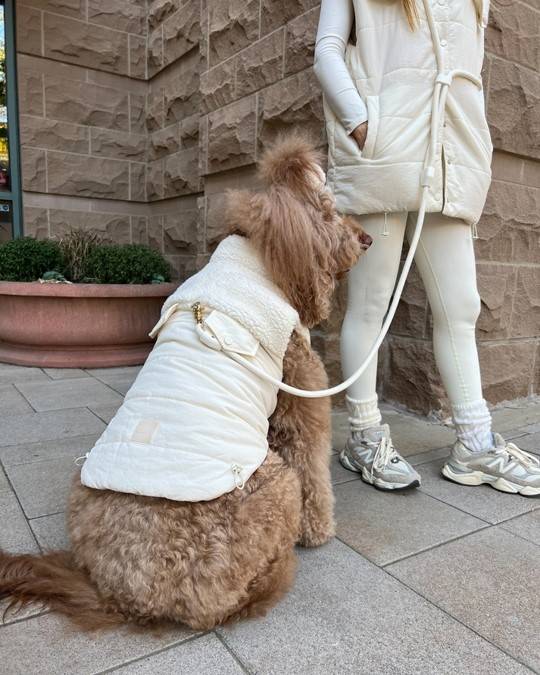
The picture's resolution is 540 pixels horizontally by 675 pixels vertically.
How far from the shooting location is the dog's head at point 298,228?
5.71 ft

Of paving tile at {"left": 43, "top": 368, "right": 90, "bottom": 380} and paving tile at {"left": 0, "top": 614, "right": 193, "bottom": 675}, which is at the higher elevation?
paving tile at {"left": 43, "top": 368, "right": 90, "bottom": 380}

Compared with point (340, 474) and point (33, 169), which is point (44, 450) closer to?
point (340, 474)

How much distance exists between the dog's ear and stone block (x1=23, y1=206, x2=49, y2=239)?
497cm

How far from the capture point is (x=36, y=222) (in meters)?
6.10

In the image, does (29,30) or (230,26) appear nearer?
(230,26)

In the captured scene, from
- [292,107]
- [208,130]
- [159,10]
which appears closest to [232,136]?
[208,130]

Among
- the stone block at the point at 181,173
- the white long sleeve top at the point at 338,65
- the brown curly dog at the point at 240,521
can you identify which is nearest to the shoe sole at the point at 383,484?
the brown curly dog at the point at 240,521

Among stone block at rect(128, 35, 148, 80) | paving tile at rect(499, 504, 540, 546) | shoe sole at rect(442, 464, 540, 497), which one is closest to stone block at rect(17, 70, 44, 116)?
stone block at rect(128, 35, 148, 80)

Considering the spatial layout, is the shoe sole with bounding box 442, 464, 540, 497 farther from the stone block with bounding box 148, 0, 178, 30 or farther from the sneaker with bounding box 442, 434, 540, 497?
the stone block with bounding box 148, 0, 178, 30

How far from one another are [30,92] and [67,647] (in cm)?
607

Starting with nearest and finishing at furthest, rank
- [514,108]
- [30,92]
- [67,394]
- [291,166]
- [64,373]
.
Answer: [291,166]
[514,108]
[67,394]
[64,373]
[30,92]

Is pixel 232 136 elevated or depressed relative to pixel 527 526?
elevated

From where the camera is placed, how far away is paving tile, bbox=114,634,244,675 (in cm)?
136

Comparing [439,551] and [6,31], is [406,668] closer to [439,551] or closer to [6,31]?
[439,551]
